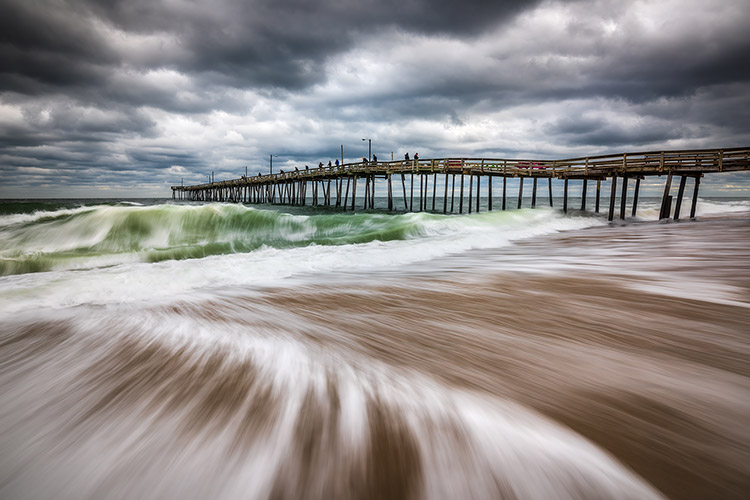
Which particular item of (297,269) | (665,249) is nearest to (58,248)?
(297,269)

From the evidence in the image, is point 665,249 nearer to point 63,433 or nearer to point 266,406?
point 266,406

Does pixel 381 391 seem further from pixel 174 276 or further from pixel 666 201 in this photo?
pixel 666 201

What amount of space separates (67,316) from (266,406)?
10.4 ft

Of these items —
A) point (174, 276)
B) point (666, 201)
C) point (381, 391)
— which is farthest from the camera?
point (666, 201)

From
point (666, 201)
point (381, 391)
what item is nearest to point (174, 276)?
point (381, 391)

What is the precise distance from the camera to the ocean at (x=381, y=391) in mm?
1256

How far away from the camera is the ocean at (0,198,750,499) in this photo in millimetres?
1256

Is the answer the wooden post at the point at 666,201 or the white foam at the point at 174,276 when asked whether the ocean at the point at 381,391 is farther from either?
the wooden post at the point at 666,201

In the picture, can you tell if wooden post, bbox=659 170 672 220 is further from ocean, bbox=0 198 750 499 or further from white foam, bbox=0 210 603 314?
ocean, bbox=0 198 750 499

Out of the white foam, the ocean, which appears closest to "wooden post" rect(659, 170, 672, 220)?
the white foam

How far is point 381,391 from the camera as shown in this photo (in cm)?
186

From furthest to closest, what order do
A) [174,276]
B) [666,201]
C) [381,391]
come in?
[666,201] < [174,276] < [381,391]

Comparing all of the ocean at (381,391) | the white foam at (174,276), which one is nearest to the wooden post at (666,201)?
the white foam at (174,276)

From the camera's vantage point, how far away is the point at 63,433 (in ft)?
5.20
